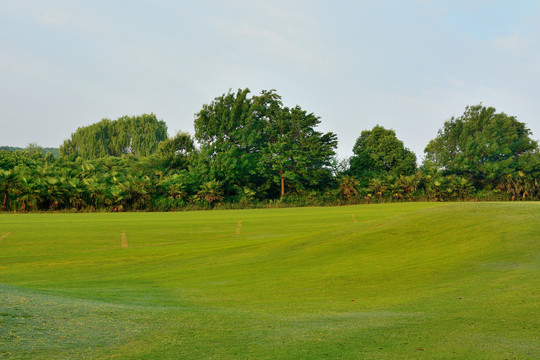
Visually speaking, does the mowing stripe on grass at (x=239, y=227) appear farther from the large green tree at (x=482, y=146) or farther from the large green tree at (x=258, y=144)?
the large green tree at (x=482, y=146)

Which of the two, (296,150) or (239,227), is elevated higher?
(296,150)

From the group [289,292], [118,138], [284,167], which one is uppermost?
[118,138]

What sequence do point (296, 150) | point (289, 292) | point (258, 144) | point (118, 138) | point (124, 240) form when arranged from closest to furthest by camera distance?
point (289, 292) → point (124, 240) → point (296, 150) → point (258, 144) → point (118, 138)

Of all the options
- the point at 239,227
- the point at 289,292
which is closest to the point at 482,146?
the point at 239,227

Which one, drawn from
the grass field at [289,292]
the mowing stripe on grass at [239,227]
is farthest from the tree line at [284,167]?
the grass field at [289,292]

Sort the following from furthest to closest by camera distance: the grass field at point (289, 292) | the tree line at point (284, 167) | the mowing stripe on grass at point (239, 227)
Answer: the tree line at point (284, 167), the mowing stripe on grass at point (239, 227), the grass field at point (289, 292)

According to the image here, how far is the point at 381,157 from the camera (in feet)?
211

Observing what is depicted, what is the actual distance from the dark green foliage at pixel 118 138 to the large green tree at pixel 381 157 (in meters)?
59.5

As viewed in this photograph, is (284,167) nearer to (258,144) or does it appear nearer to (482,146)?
(258,144)

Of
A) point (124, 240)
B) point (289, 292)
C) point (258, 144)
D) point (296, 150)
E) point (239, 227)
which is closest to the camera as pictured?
point (289, 292)

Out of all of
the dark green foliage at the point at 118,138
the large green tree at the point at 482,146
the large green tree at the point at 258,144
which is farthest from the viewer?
the dark green foliage at the point at 118,138

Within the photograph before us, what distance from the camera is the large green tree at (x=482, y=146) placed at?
203 ft

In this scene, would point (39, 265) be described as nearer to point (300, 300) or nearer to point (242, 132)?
point (300, 300)

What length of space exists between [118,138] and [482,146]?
8059cm
